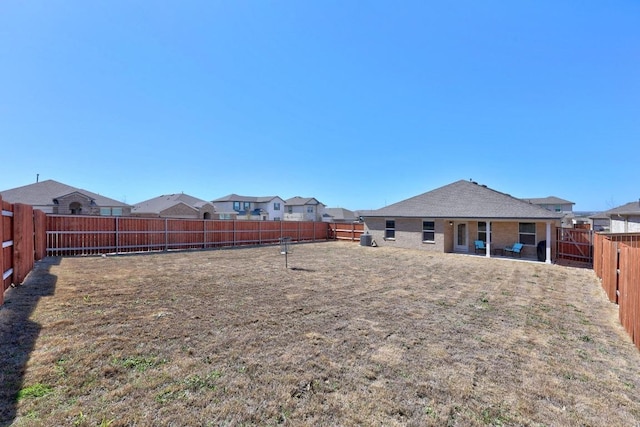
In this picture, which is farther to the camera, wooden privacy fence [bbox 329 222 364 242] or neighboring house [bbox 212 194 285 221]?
neighboring house [bbox 212 194 285 221]

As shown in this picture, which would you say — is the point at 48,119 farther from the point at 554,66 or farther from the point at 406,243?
the point at 554,66

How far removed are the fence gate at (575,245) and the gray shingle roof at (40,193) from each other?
3818 centimetres

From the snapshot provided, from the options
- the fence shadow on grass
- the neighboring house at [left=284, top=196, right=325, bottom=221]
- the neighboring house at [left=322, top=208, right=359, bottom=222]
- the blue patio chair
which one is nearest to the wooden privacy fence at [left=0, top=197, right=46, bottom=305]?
the fence shadow on grass

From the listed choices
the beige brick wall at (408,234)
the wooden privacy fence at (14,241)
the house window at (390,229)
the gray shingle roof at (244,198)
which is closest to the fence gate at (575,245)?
the beige brick wall at (408,234)

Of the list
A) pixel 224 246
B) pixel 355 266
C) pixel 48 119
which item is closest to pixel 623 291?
pixel 355 266

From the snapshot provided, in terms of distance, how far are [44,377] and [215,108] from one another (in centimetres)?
1769

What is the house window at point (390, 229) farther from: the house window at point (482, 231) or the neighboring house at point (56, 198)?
the neighboring house at point (56, 198)

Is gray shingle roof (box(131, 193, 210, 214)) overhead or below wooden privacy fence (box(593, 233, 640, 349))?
overhead

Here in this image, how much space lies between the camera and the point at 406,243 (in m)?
18.9

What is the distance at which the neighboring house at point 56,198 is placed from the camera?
81.7 feet

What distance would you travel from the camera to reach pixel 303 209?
5556cm

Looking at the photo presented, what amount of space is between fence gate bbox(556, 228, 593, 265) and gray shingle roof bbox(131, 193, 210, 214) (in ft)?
124

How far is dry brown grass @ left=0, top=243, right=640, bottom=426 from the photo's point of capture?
2570 mm

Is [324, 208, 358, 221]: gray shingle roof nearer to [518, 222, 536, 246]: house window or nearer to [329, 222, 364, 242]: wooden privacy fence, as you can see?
[329, 222, 364, 242]: wooden privacy fence
